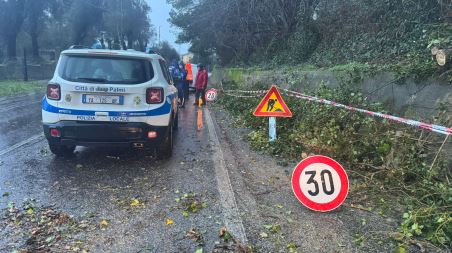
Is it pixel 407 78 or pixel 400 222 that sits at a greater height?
pixel 407 78

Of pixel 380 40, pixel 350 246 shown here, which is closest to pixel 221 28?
pixel 380 40

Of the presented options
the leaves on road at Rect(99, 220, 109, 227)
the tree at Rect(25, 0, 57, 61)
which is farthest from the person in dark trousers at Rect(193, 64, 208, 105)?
the tree at Rect(25, 0, 57, 61)

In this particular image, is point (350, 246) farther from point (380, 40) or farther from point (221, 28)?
point (221, 28)

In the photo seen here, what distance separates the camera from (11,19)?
42406 millimetres

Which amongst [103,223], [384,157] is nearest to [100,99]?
[103,223]

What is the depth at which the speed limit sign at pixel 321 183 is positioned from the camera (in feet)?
15.8

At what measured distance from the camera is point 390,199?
529 centimetres

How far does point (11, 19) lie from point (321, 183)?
44951 millimetres

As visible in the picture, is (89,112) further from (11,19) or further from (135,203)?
(11,19)

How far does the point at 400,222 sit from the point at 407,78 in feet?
11.2

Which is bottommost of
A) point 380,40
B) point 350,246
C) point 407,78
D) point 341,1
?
point 350,246

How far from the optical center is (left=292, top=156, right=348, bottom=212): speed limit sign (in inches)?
190

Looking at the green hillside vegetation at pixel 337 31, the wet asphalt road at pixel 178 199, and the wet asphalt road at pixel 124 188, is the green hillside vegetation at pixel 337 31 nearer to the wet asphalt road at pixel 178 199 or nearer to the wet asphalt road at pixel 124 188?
the wet asphalt road at pixel 178 199

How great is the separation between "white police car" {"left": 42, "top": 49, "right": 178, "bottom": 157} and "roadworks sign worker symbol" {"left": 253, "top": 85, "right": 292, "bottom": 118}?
2.34 metres
